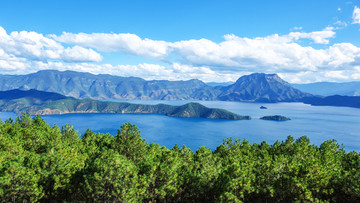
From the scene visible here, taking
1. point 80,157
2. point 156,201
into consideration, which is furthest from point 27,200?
point 156,201

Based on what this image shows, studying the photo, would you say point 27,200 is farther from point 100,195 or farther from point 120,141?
point 120,141

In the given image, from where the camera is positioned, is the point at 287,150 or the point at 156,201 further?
the point at 287,150

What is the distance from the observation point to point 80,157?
53344 millimetres

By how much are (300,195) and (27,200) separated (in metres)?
43.8

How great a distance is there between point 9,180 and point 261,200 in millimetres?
42834

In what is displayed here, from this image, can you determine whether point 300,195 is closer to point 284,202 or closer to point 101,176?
point 284,202

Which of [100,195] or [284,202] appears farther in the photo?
[284,202]

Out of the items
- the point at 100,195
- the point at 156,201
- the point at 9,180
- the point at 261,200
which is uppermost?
the point at 9,180

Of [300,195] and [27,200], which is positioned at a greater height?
[300,195]

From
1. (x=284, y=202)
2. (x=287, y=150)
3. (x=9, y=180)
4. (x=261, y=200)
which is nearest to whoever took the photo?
(x=9, y=180)

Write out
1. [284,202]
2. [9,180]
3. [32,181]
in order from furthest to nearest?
1. [284,202]
2. [32,181]
3. [9,180]

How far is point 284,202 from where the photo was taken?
125 ft

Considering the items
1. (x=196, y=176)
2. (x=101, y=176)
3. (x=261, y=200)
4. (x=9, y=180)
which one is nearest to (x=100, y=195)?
(x=101, y=176)

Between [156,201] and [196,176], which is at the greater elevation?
[196,176]
